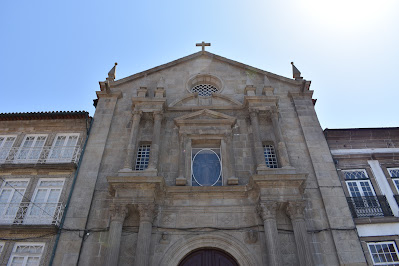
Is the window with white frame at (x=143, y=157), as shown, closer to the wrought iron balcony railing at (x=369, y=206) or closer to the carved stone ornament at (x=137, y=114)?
the carved stone ornament at (x=137, y=114)

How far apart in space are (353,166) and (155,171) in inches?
331

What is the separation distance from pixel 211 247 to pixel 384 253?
6.17 m

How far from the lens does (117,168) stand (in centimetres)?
1356

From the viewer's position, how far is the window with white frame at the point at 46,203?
12.3m

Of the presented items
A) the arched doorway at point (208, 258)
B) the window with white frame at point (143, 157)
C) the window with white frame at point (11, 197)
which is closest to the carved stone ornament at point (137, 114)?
the window with white frame at point (143, 157)

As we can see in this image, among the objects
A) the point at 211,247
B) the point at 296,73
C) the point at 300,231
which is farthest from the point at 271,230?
the point at 296,73

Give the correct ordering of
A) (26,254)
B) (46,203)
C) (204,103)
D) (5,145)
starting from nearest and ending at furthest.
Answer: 1. (26,254)
2. (46,203)
3. (5,145)
4. (204,103)

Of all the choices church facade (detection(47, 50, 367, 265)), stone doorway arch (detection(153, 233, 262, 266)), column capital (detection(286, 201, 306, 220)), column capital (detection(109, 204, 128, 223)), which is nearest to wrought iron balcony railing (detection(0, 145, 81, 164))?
church facade (detection(47, 50, 367, 265))

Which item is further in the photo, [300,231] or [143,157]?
[143,157]

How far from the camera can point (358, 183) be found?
44.1 ft

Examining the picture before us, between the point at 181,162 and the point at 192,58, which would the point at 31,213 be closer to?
the point at 181,162

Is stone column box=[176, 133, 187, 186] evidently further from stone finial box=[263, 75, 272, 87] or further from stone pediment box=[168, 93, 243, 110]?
stone finial box=[263, 75, 272, 87]

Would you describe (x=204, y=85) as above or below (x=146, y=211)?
above

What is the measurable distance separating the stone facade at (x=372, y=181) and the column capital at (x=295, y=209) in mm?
2327
